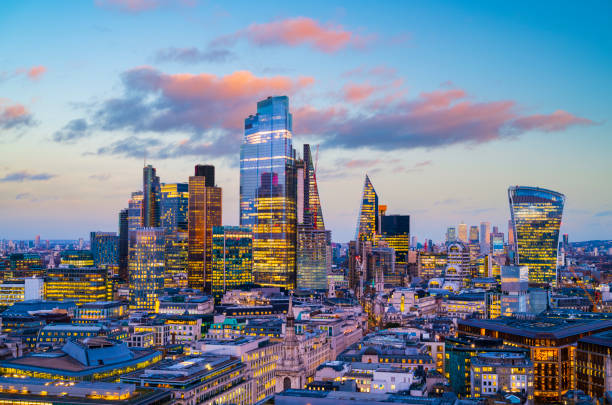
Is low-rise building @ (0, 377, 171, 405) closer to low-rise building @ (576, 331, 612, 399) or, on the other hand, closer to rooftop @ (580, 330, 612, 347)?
low-rise building @ (576, 331, 612, 399)

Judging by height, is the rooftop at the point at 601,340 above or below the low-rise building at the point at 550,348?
above

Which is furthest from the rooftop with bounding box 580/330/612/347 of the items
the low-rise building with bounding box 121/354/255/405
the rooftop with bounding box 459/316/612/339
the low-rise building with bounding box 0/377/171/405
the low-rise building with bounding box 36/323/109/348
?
the low-rise building with bounding box 36/323/109/348

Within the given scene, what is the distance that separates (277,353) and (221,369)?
125 ft

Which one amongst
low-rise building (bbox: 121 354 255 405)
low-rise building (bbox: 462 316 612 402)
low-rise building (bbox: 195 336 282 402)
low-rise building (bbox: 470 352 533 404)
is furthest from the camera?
low-rise building (bbox: 462 316 612 402)

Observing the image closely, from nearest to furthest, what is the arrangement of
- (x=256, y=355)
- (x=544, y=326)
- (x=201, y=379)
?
1. (x=201, y=379)
2. (x=256, y=355)
3. (x=544, y=326)

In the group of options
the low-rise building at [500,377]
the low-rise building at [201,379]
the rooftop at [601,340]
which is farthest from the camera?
the rooftop at [601,340]

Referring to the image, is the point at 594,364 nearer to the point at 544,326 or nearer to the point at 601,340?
the point at 601,340

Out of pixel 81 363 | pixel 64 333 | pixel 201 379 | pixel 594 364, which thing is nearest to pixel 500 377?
pixel 594 364

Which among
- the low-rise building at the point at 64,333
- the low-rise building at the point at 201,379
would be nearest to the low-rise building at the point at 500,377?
the low-rise building at the point at 201,379

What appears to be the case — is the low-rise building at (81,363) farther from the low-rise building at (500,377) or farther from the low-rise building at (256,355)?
the low-rise building at (500,377)

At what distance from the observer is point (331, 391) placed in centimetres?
11131

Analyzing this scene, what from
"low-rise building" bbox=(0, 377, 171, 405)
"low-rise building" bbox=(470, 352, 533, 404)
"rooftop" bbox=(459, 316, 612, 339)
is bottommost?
"low-rise building" bbox=(470, 352, 533, 404)

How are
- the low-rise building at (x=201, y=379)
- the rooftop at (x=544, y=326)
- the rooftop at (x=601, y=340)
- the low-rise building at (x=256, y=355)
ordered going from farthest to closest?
1. the rooftop at (x=544, y=326)
2. the low-rise building at (x=256, y=355)
3. the rooftop at (x=601, y=340)
4. the low-rise building at (x=201, y=379)

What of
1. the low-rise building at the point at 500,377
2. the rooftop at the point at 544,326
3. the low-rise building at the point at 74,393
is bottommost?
the low-rise building at the point at 500,377
